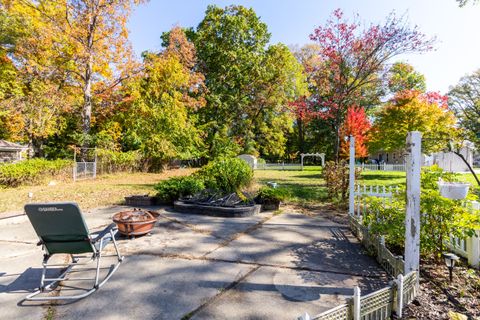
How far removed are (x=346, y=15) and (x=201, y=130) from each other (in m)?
13.1

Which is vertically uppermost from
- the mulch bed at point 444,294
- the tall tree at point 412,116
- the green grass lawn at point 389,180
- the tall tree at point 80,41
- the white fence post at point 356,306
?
the tall tree at point 80,41

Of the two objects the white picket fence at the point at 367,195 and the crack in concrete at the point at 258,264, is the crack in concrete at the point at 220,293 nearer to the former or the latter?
the crack in concrete at the point at 258,264

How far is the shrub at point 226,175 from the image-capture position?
22.5 ft

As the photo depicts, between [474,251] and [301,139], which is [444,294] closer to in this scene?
[474,251]

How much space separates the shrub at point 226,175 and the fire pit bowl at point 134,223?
263cm

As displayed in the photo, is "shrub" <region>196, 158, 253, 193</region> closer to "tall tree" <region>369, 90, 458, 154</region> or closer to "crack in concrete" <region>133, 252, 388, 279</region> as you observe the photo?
→ "crack in concrete" <region>133, 252, 388, 279</region>

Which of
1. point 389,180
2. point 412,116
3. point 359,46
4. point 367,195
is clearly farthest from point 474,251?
point 412,116

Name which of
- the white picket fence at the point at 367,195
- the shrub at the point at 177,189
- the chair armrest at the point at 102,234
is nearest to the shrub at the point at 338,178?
the white picket fence at the point at 367,195

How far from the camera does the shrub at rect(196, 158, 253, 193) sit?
6844 mm

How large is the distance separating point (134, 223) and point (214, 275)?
1899mm

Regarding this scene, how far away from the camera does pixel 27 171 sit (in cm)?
1077

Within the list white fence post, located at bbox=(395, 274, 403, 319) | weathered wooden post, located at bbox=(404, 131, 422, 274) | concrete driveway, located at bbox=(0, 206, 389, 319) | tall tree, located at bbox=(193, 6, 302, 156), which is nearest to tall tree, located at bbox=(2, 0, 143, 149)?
tall tree, located at bbox=(193, 6, 302, 156)

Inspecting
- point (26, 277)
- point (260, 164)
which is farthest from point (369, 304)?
point (260, 164)

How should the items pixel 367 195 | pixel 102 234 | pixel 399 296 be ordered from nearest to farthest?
pixel 399 296, pixel 102 234, pixel 367 195
